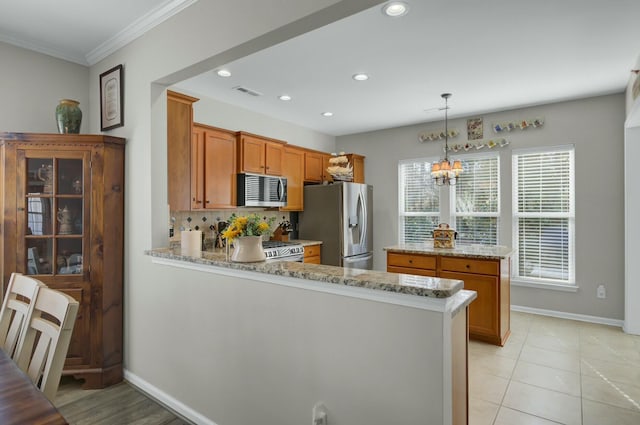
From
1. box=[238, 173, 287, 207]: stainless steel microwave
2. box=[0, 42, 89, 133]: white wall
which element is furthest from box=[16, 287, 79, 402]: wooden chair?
box=[238, 173, 287, 207]: stainless steel microwave

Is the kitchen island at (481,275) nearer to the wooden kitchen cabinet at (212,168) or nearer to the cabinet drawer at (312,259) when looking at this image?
the cabinet drawer at (312,259)

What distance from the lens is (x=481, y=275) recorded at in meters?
3.36

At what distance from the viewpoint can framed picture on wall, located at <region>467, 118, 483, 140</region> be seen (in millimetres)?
4766

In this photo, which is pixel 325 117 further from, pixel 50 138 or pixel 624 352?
pixel 624 352

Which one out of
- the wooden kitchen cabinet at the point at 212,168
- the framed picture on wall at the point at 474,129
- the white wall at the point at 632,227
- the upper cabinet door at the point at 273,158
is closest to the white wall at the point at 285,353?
the wooden kitchen cabinet at the point at 212,168

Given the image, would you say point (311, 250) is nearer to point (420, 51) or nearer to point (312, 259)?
point (312, 259)

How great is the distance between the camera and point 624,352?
10.4ft

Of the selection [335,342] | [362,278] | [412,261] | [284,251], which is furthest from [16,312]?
[412,261]

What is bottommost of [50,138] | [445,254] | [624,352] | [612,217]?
[624,352]

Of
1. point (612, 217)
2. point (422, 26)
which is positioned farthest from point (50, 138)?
point (612, 217)

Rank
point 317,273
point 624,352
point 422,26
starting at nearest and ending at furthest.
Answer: point 317,273 → point 422,26 → point 624,352

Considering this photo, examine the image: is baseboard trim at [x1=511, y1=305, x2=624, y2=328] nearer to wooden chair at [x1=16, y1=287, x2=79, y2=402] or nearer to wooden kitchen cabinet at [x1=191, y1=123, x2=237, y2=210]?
wooden kitchen cabinet at [x1=191, y1=123, x2=237, y2=210]

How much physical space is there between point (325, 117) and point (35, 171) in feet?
11.0

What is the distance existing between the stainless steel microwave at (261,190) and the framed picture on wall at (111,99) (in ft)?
5.02
